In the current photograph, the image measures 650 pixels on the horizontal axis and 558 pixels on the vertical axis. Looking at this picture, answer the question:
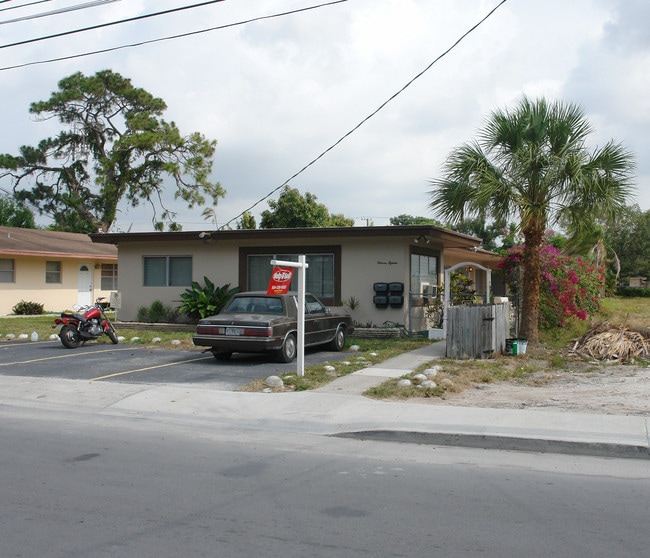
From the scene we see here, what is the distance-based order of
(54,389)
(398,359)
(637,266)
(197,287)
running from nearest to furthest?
(54,389), (398,359), (197,287), (637,266)

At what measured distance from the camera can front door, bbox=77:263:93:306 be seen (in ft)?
101

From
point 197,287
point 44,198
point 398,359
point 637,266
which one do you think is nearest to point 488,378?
point 398,359

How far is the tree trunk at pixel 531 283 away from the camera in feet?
51.0

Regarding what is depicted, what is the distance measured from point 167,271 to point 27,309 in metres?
9.29

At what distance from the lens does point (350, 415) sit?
9086mm

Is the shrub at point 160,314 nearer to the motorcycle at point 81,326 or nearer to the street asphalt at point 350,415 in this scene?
the motorcycle at point 81,326

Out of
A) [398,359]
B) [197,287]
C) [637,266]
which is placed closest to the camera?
[398,359]

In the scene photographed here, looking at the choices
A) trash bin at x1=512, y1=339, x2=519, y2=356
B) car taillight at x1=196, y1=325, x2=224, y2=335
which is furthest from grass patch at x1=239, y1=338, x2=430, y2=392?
trash bin at x1=512, y1=339, x2=519, y2=356

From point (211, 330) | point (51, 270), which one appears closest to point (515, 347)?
point (211, 330)

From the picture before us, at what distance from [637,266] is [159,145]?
38852mm

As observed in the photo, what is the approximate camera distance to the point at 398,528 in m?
5.04

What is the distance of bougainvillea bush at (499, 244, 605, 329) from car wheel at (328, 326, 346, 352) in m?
5.54

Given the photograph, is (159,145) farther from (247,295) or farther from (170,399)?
(170,399)

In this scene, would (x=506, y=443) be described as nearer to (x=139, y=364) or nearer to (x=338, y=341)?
(x=139, y=364)
